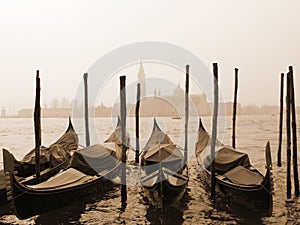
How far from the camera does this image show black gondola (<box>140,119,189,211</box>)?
5906 mm

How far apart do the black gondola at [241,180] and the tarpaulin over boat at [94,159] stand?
227cm

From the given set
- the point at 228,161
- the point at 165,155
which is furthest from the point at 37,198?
the point at 228,161

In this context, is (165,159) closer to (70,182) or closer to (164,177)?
(164,177)

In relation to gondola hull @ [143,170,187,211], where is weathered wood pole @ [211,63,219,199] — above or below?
above

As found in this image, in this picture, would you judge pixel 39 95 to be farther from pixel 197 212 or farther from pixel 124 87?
pixel 197 212

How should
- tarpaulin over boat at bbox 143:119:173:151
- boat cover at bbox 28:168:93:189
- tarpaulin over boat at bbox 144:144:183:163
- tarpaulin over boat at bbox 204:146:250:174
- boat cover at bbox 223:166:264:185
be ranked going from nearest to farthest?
boat cover at bbox 28:168:93:189 < boat cover at bbox 223:166:264:185 < tarpaulin over boat at bbox 204:146:250:174 < tarpaulin over boat at bbox 144:144:183:163 < tarpaulin over boat at bbox 143:119:173:151

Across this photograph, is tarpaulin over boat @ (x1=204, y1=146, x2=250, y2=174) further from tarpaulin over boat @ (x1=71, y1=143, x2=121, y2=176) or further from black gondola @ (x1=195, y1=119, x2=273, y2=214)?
tarpaulin over boat @ (x1=71, y1=143, x2=121, y2=176)

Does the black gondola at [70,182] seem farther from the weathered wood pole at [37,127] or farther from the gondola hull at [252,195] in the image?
the gondola hull at [252,195]

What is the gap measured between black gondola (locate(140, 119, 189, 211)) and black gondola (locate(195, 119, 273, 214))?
28.6 inches

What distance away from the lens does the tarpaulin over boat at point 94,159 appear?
25.0 ft

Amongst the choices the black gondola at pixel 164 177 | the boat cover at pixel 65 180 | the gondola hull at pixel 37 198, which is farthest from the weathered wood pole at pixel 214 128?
the gondola hull at pixel 37 198

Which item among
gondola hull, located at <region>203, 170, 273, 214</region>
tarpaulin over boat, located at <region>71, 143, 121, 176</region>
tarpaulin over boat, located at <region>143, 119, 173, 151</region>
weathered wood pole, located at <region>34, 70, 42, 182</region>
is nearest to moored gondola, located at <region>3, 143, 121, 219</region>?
tarpaulin over boat, located at <region>71, 143, 121, 176</region>

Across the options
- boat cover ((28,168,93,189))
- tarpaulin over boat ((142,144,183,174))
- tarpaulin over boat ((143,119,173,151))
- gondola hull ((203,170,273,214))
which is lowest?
gondola hull ((203,170,273,214))

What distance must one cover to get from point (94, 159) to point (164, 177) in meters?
2.59
